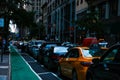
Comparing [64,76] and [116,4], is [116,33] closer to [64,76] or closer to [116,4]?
[116,4]

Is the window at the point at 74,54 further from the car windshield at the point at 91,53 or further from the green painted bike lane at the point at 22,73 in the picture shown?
the green painted bike lane at the point at 22,73

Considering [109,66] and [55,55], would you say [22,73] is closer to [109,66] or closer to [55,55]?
[55,55]

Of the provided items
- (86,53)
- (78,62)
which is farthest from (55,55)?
(78,62)

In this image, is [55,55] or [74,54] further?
[55,55]

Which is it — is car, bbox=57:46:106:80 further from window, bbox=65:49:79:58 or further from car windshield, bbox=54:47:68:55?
car windshield, bbox=54:47:68:55

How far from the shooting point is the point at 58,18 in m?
95.8

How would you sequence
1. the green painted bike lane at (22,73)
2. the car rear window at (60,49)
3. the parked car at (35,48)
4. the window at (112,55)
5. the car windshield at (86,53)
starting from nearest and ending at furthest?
the window at (112,55), the car windshield at (86,53), the green painted bike lane at (22,73), the car rear window at (60,49), the parked car at (35,48)

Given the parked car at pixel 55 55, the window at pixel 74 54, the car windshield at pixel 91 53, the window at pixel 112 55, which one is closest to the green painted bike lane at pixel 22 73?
the parked car at pixel 55 55

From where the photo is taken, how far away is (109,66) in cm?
955

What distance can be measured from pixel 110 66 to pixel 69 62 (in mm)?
5920

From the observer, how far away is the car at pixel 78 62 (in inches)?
534

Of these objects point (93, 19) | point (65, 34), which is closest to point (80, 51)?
point (93, 19)

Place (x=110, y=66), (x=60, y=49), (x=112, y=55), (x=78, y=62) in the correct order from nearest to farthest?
(x=110, y=66) < (x=112, y=55) < (x=78, y=62) < (x=60, y=49)

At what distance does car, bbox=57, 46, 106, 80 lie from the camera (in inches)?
534
